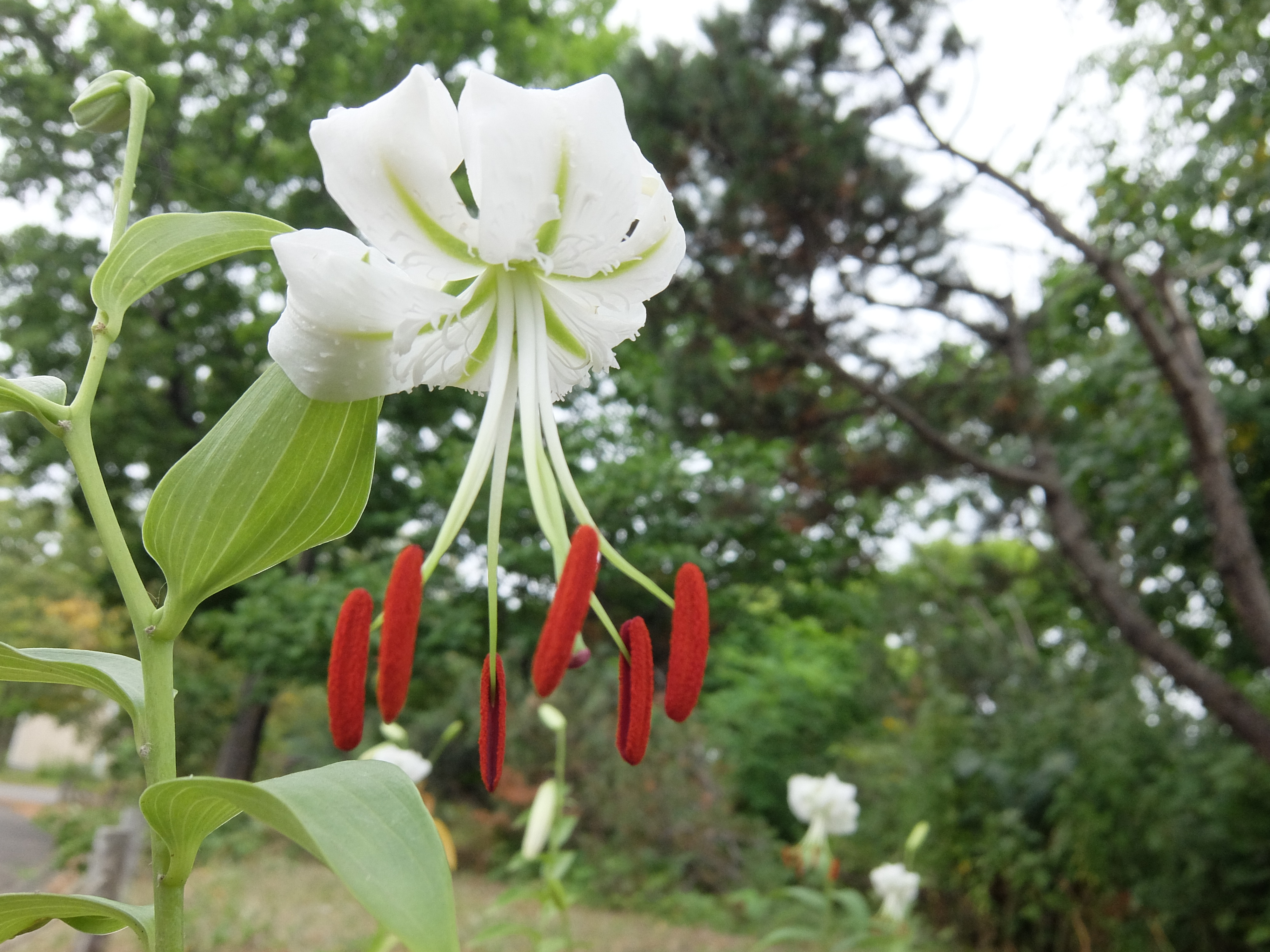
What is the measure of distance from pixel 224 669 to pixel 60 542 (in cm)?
237

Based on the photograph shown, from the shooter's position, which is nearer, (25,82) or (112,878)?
(112,878)

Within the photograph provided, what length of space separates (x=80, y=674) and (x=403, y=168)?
0.65 ft

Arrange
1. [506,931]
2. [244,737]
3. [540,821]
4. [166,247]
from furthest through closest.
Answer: [244,737]
[506,931]
[540,821]
[166,247]

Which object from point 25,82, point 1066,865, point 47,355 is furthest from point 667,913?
point 25,82

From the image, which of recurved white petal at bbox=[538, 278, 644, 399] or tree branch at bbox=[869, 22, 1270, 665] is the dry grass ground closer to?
tree branch at bbox=[869, 22, 1270, 665]

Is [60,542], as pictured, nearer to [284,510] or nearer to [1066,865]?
[1066,865]

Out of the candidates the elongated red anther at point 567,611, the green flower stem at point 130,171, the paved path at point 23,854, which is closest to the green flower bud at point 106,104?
the green flower stem at point 130,171

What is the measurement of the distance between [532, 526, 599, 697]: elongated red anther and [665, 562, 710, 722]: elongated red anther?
0.03 metres

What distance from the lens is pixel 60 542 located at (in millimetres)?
8102

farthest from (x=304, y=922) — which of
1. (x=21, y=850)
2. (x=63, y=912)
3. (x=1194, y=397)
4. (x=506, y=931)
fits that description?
(x=63, y=912)

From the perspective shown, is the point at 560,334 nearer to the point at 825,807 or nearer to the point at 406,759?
the point at 406,759

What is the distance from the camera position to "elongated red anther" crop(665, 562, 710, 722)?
0.33 m

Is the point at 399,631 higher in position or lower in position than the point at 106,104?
lower

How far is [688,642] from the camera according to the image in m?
0.34
